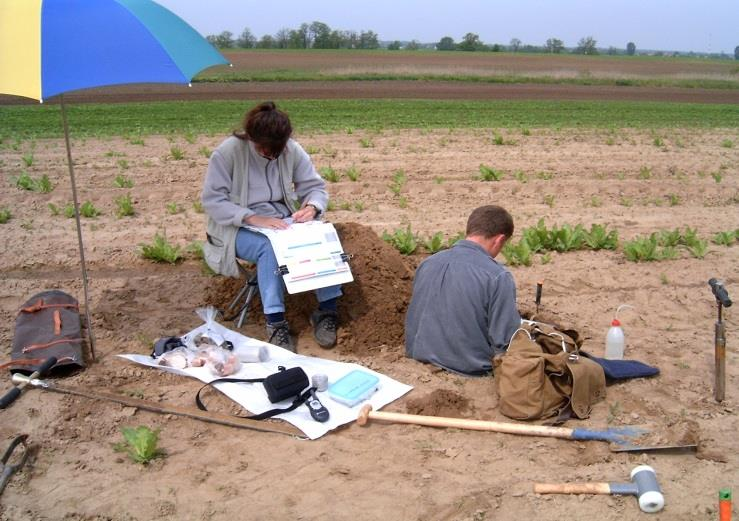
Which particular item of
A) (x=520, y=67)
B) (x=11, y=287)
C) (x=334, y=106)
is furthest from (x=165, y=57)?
(x=520, y=67)

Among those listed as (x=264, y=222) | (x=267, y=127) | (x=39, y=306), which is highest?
(x=267, y=127)

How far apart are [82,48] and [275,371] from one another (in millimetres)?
2194

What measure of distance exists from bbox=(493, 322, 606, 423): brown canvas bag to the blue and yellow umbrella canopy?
2.44 metres

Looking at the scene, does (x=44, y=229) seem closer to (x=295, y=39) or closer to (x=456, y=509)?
(x=456, y=509)

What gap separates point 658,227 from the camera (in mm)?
8336

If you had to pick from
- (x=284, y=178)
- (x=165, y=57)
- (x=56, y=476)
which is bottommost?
(x=56, y=476)

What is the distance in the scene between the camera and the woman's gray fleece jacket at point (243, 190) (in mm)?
5094

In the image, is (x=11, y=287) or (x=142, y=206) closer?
(x=11, y=287)

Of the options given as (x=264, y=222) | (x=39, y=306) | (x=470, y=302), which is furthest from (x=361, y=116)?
(x=470, y=302)

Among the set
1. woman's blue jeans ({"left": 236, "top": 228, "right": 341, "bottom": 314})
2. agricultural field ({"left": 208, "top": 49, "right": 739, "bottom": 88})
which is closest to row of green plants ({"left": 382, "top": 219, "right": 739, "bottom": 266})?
woman's blue jeans ({"left": 236, "top": 228, "right": 341, "bottom": 314})

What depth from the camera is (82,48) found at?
3914mm

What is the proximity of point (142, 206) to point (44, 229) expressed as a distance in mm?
1410

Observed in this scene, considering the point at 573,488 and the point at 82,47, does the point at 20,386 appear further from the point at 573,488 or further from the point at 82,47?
the point at 573,488

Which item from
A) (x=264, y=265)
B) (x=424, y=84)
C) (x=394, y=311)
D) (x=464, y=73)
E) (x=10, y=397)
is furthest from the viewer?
(x=464, y=73)
